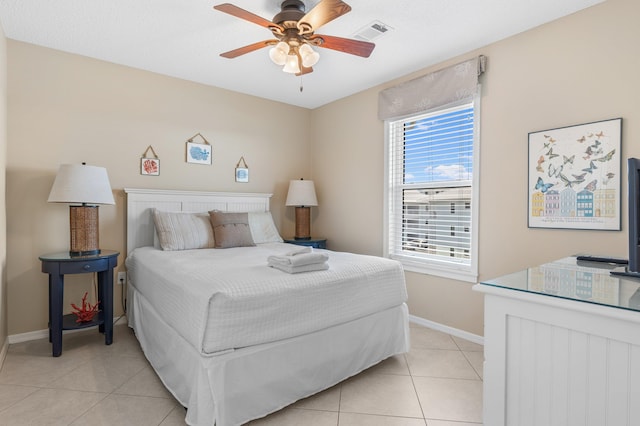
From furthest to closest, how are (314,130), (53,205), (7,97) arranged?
1. (314,130)
2. (53,205)
3. (7,97)

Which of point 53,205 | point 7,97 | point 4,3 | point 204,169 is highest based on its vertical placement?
point 4,3

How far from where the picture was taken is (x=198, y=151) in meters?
3.71

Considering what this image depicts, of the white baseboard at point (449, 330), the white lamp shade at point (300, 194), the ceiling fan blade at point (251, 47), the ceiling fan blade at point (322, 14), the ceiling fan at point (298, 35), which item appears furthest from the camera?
the white lamp shade at point (300, 194)

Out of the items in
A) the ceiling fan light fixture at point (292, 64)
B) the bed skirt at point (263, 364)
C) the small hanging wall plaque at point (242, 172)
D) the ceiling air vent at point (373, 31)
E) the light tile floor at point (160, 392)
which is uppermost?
the ceiling air vent at point (373, 31)

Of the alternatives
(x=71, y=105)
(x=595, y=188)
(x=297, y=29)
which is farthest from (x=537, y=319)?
(x=71, y=105)

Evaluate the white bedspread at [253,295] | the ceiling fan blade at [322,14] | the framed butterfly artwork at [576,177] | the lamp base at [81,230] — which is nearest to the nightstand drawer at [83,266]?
the lamp base at [81,230]

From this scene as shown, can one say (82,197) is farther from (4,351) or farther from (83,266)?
(4,351)

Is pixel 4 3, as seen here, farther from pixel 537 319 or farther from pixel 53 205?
pixel 537 319

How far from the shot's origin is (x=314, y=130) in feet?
15.3

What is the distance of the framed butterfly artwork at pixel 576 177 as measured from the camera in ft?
7.06

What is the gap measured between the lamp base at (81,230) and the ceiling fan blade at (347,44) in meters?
2.28

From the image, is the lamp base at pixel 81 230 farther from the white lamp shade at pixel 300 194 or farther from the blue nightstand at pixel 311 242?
the white lamp shade at pixel 300 194

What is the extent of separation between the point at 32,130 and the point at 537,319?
3.74 metres

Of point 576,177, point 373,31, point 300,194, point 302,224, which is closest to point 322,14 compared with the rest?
point 373,31
